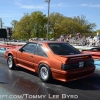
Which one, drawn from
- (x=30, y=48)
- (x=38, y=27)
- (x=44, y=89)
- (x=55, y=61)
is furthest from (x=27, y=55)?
(x=38, y=27)

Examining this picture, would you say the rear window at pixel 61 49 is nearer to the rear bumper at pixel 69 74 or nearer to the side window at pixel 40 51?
the side window at pixel 40 51

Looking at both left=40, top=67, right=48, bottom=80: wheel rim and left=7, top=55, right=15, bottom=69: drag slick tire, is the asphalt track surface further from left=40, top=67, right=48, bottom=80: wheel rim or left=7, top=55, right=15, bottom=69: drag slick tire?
left=7, top=55, right=15, bottom=69: drag slick tire

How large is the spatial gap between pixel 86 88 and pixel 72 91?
1.90ft

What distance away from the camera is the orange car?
624 cm

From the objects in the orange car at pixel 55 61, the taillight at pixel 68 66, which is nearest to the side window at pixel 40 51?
the orange car at pixel 55 61

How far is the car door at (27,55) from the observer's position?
7.52 m

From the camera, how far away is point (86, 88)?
6180mm

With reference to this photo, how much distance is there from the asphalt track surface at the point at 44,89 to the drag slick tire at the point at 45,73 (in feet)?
0.53

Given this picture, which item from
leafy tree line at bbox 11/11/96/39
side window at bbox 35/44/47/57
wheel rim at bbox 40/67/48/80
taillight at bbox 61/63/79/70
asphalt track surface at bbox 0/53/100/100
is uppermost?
leafy tree line at bbox 11/11/96/39

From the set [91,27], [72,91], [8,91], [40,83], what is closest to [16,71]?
[40,83]

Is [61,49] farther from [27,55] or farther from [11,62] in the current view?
[11,62]

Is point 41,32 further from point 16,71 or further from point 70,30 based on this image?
point 16,71

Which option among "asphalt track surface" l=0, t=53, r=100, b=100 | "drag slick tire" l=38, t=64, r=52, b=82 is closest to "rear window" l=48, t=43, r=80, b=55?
"drag slick tire" l=38, t=64, r=52, b=82

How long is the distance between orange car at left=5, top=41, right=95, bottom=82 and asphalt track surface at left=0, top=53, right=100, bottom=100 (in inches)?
11.8
